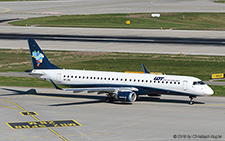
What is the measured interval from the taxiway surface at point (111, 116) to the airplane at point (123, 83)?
1729mm

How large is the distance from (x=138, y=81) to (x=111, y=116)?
35.3ft

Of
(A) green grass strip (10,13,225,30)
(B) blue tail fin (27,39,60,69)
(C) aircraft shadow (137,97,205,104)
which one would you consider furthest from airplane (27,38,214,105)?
(A) green grass strip (10,13,225,30)

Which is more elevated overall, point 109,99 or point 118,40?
point 118,40

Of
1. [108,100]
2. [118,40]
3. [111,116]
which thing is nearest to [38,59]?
[108,100]

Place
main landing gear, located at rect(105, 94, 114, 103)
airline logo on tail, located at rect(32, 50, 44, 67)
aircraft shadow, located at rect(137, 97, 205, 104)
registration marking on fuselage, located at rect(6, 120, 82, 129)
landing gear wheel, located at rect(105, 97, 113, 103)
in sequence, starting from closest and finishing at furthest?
registration marking on fuselage, located at rect(6, 120, 82, 129) < main landing gear, located at rect(105, 94, 114, 103) < landing gear wheel, located at rect(105, 97, 113, 103) < aircraft shadow, located at rect(137, 97, 205, 104) < airline logo on tail, located at rect(32, 50, 44, 67)

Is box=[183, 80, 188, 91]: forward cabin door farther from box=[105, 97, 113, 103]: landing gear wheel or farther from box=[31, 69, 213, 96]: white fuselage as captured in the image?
box=[105, 97, 113, 103]: landing gear wheel

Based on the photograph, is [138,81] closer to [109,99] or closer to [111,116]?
[109,99]

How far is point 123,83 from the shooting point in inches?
2721

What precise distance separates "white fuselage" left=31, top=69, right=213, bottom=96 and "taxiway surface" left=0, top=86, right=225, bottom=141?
2.19 metres

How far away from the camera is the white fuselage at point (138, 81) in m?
66.0

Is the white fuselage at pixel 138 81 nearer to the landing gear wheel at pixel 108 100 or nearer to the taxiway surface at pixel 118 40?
the landing gear wheel at pixel 108 100

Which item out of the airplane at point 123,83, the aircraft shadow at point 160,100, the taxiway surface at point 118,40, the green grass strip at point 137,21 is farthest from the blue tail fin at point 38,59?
the green grass strip at point 137,21

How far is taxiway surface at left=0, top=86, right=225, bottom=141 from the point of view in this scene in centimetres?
4928

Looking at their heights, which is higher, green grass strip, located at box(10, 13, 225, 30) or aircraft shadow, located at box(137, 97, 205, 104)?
green grass strip, located at box(10, 13, 225, 30)
